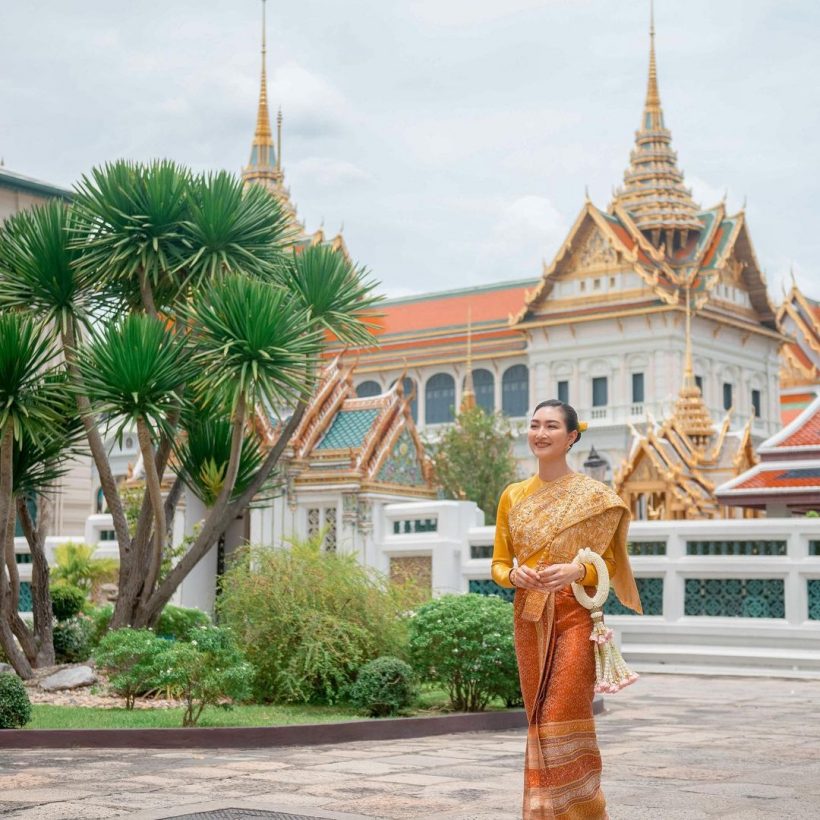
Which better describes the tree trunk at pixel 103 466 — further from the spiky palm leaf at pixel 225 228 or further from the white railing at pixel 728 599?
the white railing at pixel 728 599

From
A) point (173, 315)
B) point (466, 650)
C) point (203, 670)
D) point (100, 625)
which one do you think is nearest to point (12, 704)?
point (203, 670)

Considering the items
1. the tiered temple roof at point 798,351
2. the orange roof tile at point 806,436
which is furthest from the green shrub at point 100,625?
the tiered temple roof at point 798,351

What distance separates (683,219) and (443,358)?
11265 mm

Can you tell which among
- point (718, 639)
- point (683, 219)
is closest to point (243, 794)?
point (718, 639)

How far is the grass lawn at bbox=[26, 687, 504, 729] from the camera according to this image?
34.3 feet

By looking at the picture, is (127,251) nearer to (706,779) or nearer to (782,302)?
(706,779)

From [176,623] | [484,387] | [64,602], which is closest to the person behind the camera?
[176,623]

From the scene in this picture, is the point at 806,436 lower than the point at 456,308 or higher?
lower

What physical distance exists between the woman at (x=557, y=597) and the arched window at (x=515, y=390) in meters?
52.9

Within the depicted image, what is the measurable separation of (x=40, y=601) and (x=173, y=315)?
330 cm

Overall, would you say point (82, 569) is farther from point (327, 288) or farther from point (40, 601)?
point (327, 288)

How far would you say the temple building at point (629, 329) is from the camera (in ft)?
179

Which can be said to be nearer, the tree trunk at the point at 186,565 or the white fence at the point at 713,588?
the tree trunk at the point at 186,565

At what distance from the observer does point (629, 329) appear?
55.5 metres
